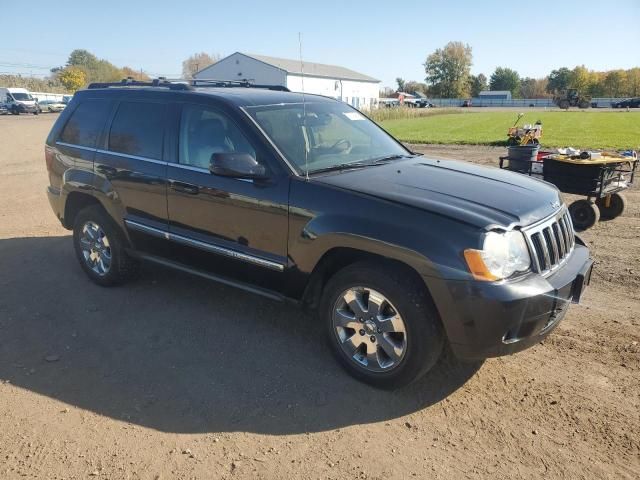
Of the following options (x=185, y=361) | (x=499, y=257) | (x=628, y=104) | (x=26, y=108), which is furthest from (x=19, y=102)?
(x=628, y=104)

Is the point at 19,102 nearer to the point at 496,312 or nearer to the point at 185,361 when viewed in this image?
the point at 185,361

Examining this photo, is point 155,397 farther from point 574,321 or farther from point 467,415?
point 574,321

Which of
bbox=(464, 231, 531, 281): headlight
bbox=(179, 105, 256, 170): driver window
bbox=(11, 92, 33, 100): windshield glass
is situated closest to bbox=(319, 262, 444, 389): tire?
bbox=(464, 231, 531, 281): headlight

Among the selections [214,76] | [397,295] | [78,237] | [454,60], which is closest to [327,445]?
[397,295]

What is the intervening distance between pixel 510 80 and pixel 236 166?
458 ft

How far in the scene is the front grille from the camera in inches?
126

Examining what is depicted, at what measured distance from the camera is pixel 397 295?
3221 mm

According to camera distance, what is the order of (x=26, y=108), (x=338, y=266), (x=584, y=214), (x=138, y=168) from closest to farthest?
(x=338, y=266) < (x=138, y=168) < (x=584, y=214) < (x=26, y=108)

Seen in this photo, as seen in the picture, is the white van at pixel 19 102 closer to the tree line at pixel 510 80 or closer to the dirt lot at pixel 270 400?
the dirt lot at pixel 270 400

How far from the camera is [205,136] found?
4305 mm

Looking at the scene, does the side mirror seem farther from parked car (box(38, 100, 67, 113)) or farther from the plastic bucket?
parked car (box(38, 100, 67, 113))

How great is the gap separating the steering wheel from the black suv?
19 millimetres

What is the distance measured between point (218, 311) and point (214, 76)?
69.5 meters

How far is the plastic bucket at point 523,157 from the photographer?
A: 313 inches
